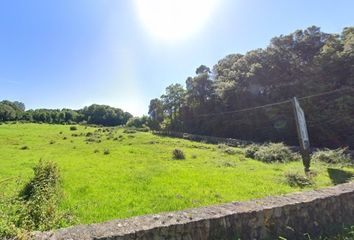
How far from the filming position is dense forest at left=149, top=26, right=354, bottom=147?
36.3 m

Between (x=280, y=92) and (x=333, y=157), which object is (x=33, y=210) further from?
(x=280, y=92)

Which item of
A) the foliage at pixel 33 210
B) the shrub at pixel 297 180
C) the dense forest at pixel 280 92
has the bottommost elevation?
the foliage at pixel 33 210

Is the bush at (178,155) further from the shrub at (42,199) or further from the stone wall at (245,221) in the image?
the stone wall at (245,221)

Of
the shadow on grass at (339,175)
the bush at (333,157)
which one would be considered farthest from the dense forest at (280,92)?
the shadow on grass at (339,175)

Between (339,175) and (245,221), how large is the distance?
13.9 m

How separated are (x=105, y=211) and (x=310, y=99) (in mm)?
33265

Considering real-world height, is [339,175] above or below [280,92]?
below

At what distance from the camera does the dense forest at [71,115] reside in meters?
83.5

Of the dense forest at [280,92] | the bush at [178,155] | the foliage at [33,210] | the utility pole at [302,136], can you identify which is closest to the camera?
the foliage at [33,210]

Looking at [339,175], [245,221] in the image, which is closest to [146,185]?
[245,221]

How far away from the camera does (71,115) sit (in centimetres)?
9438

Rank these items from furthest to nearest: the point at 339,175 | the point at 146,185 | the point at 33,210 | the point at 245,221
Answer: the point at 339,175
the point at 146,185
the point at 33,210
the point at 245,221

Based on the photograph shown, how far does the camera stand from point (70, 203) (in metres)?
12.8

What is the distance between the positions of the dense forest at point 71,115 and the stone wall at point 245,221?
8497 centimetres
